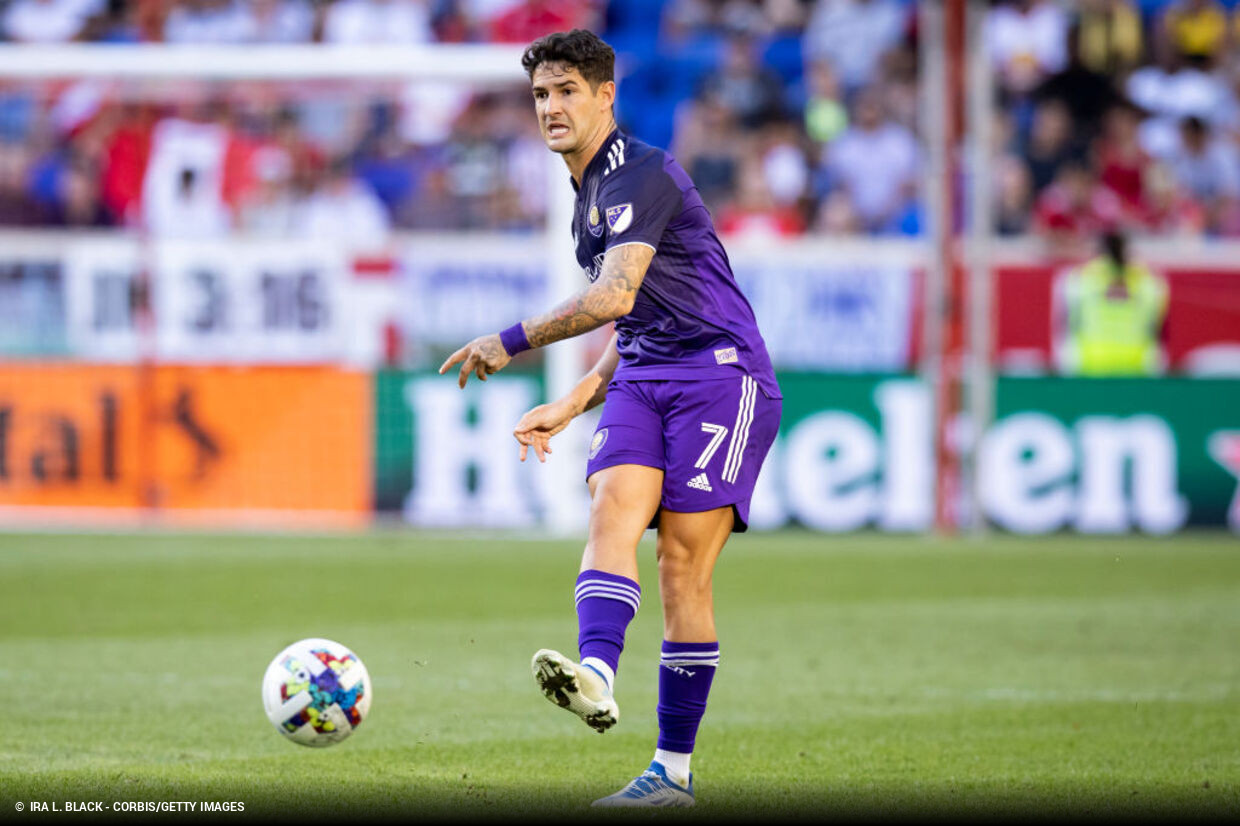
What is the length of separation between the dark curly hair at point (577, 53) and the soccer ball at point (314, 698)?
6.11 feet

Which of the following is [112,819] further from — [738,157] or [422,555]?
[738,157]

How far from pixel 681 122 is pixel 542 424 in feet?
46.0

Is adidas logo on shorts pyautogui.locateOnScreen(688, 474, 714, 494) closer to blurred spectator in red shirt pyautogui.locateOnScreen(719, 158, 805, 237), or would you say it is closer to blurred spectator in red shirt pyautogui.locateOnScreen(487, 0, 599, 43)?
blurred spectator in red shirt pyautogui.locateOnScreen(487, 0, 599, 43)

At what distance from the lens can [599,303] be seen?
5156 mm

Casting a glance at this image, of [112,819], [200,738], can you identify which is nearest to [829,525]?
[200,738]

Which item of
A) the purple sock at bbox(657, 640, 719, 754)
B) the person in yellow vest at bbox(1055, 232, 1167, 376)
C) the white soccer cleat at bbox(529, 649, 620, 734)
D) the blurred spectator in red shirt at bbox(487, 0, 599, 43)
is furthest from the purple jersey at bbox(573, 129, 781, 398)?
the blurred spectator in red shirt at bbox(487, 0, 599, 43)

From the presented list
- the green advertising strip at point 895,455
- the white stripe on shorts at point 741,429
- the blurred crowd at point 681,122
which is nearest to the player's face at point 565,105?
the white stripe on shorts at point 741,429

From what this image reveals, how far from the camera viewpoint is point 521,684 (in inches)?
312

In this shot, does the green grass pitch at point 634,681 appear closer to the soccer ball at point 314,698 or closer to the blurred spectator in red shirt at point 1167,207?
the soccer ball at point 314,698

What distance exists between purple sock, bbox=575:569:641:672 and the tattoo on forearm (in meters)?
0.67

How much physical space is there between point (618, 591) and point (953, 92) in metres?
11.2

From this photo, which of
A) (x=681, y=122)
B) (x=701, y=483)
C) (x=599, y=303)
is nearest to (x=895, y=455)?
(x=681, y=122)

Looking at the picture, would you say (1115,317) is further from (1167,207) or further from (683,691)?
(683,691)

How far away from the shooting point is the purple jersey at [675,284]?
5.40 metres
